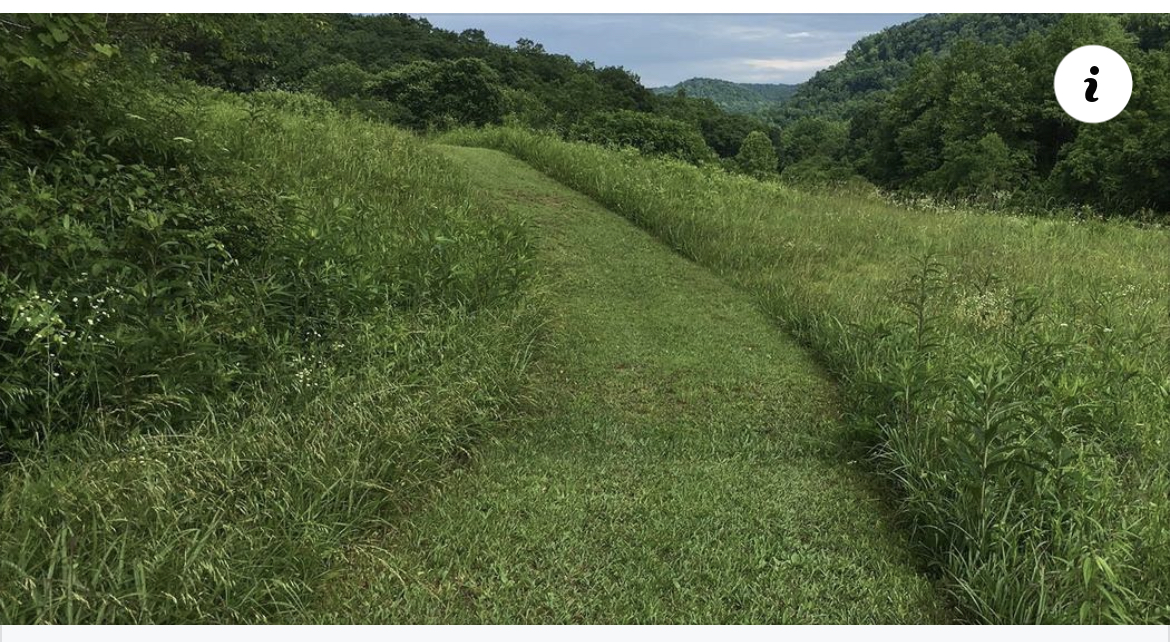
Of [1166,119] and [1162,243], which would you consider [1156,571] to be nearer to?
[1162,243]

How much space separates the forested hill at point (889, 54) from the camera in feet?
141

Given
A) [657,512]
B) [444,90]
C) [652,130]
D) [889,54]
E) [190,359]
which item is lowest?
[657,512]

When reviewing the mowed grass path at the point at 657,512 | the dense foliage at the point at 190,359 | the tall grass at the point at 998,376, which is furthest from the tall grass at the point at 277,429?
the tall grass at the point at 998,376

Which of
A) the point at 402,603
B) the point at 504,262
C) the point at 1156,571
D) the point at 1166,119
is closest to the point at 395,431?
the point at 402,603

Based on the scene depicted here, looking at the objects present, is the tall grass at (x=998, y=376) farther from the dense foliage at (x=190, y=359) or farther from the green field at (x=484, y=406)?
the dense foliage at (x=190, y=359)

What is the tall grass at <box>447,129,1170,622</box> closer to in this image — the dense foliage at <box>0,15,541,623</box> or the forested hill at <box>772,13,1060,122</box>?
the dense foliage at <box>0,15,541,623</box>

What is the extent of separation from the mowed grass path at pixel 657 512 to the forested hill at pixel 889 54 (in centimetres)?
1647

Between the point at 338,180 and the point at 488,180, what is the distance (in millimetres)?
2915

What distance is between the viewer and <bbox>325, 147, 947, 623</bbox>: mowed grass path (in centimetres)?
233

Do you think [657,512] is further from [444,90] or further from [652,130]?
[444,90]

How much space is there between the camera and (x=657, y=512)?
2.81 metres

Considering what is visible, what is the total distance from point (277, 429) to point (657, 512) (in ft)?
5.22

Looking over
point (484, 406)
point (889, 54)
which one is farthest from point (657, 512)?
point (889, 54)

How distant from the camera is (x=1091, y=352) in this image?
3932 millimetres
